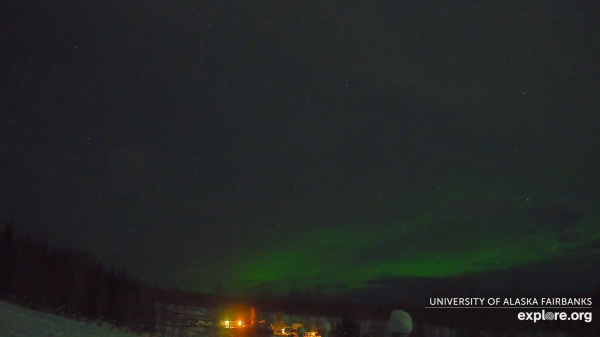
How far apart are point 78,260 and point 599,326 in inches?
3235

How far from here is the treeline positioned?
57.5 m

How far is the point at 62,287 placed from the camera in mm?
61719

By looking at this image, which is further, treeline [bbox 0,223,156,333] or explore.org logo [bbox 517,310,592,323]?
treeline [bbox 0,223,156,333]

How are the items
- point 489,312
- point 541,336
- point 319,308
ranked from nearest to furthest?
point 541,336 → point 489,312 → point 319,308

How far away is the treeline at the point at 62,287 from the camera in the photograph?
57459 mm

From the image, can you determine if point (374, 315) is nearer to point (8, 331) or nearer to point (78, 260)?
point (78, 260)

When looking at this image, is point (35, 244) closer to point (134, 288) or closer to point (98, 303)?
point (134, 288)

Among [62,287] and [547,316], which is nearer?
[547,316]

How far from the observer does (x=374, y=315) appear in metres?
125

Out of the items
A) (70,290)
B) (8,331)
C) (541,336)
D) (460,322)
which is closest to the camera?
(8,331)

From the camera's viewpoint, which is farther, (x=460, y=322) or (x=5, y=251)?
(x=460, y=322)

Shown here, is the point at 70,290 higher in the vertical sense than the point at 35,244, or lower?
lower

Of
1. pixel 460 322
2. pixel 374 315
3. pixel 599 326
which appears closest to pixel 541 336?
pixel 599 326

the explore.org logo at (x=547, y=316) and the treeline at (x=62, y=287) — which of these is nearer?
the explore.org logo at (x=547, y=316)
